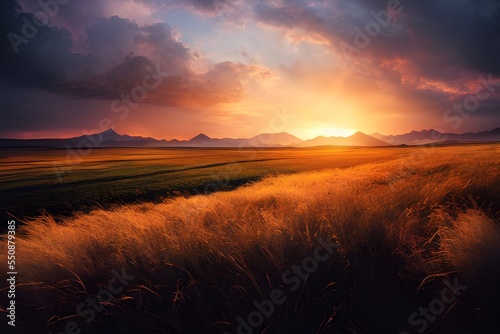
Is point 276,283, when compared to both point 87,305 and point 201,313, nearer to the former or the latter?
point 201,313

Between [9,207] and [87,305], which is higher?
[87,305]

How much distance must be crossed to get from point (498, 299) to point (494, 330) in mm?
320

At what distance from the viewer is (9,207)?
602 inches

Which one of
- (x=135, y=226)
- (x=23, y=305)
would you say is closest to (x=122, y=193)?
(x=135, y=226)

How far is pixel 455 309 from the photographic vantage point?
94.7 inches

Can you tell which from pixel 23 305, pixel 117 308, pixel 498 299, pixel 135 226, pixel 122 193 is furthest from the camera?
pixel 122 193

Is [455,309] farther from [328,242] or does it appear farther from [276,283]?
[276,283]

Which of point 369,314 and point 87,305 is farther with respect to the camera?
point 87,305

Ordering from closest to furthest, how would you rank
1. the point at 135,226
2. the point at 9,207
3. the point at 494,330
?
the point at 494,330
the point at 135,226
the point at 9,207

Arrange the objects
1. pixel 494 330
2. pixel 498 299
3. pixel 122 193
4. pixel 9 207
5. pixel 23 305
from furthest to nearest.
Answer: pixel 122 193, pixel 9 207, pixel 23 305, pixel 498 299, pixel 494 330

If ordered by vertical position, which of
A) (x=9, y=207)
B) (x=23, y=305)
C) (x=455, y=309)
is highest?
(x=455, y=309)

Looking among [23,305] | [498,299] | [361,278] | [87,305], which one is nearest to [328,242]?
[361,278]

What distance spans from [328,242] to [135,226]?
3232mm

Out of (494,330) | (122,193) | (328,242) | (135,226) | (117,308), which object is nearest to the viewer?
(494,330)
